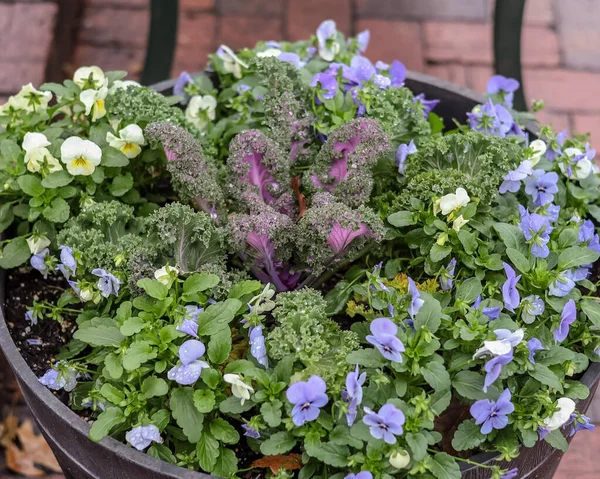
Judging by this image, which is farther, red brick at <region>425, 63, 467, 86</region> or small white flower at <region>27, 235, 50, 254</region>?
red brick at <region>425, 63, 467, 86</region>

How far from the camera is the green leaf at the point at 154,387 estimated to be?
124 cm

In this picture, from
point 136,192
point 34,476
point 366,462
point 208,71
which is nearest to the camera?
point 366,462

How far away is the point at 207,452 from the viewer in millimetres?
1234

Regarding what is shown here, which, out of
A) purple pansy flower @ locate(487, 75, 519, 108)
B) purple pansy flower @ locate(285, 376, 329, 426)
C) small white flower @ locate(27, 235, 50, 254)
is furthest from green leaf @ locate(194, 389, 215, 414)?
purple pansy flower @ locate(487, 75, 519, 108)

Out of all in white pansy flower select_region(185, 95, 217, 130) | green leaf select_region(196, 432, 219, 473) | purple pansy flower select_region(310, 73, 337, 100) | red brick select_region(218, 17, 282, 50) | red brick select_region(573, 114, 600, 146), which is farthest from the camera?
red brick select_region(218, 17, 282, 50)

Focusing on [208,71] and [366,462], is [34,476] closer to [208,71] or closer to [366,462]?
[208,71]

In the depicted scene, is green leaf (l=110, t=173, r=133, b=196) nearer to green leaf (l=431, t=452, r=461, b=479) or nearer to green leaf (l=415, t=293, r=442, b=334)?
green leaf (l=415, t=293, r=442, b=334)

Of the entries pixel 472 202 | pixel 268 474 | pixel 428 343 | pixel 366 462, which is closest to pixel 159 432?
pixel 268 474

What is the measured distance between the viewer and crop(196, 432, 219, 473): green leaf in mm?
1227

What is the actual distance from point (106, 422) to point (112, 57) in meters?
2.26

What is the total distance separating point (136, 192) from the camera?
160cm

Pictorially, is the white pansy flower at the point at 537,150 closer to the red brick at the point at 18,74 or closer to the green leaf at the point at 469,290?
the green leaf at the point at 469,290

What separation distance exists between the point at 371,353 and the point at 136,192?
64cm

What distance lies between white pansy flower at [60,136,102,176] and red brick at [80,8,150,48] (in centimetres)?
184
